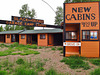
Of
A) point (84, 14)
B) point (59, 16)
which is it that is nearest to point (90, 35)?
point (84, 14)

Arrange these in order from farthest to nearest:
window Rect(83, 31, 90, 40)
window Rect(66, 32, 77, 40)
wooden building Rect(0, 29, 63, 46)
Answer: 1. wooden building Rect(0, 29, 63, 46)
2. window Rect(66, 32, 77, 40)
3. window Rect(83, 31, 90, 40)

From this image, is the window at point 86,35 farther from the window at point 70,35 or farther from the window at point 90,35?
the window at point 70,35

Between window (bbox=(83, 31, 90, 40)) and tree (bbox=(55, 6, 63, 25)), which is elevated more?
tree (bbox=(55, 6, 63, 25))

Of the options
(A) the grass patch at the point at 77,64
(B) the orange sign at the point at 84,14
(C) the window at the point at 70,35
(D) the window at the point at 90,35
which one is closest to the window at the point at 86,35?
(D) the window at the point at 90,35

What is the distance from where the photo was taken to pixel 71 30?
11453 millimetres

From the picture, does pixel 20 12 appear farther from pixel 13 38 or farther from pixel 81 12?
pixel 81 12

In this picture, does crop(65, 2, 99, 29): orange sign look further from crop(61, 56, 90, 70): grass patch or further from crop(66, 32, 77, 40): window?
crop(61, 56, 90, 70): grass patch

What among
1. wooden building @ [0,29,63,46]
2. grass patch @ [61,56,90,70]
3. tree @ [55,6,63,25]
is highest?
tree @ [55,6,63,25]

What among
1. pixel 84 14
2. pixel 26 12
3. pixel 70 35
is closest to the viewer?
pixel 84 14

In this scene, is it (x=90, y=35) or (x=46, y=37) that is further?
(x=46, y=37)

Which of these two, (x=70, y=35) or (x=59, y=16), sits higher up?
(x=59, y=16)

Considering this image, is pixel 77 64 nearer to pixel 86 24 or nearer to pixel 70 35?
pixel 86 24

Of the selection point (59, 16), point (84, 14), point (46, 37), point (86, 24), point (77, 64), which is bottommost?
point (77, 64)

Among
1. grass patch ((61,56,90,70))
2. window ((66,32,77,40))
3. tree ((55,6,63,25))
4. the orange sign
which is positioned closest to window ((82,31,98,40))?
the orange sign
